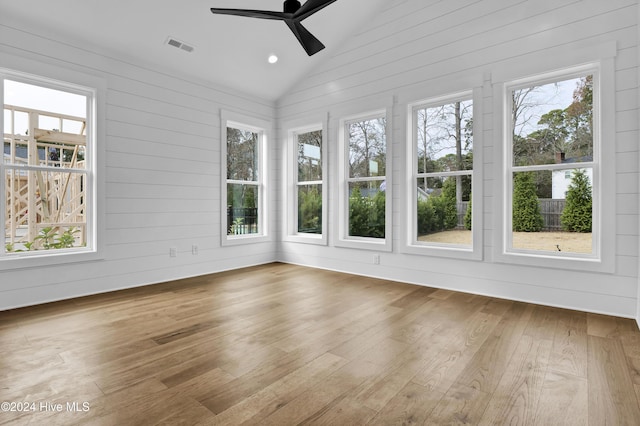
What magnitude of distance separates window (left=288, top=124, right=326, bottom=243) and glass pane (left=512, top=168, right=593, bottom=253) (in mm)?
2662

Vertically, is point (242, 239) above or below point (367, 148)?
below

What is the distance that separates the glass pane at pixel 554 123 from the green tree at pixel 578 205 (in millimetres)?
208

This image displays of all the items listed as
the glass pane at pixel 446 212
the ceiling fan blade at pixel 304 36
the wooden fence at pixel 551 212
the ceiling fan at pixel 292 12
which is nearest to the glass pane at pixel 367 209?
the glass pane at pixel 446 212

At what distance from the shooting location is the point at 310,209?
5629 mm

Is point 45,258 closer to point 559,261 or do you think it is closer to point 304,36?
point 304,36

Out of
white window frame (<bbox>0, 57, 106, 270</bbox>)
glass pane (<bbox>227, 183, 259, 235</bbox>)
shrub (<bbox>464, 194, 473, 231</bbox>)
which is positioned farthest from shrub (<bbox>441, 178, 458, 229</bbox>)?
white window frame (<bbox>0, 57, 106, 270</bbox>)

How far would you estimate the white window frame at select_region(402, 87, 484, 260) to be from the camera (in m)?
3.81

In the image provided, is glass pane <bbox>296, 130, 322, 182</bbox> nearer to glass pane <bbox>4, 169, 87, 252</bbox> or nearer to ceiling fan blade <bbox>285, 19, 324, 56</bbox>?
ceiling fan blade <bbox>285, 19, 324, 56</bbox>

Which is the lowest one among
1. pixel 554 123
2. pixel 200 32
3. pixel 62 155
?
pixel 62 155

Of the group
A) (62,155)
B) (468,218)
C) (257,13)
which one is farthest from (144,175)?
(468,218)

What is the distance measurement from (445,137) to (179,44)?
3483 mm

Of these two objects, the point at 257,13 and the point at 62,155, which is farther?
the point at 62,155

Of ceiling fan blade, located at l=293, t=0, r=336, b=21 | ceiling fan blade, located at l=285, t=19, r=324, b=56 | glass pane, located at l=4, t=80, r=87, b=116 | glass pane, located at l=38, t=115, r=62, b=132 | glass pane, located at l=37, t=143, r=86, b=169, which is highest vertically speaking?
ceiling fan blade, located at l=285, t=19, r=324, b=56

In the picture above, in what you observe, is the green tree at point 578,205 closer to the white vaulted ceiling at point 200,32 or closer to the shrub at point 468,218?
the shrub at point 468,218
